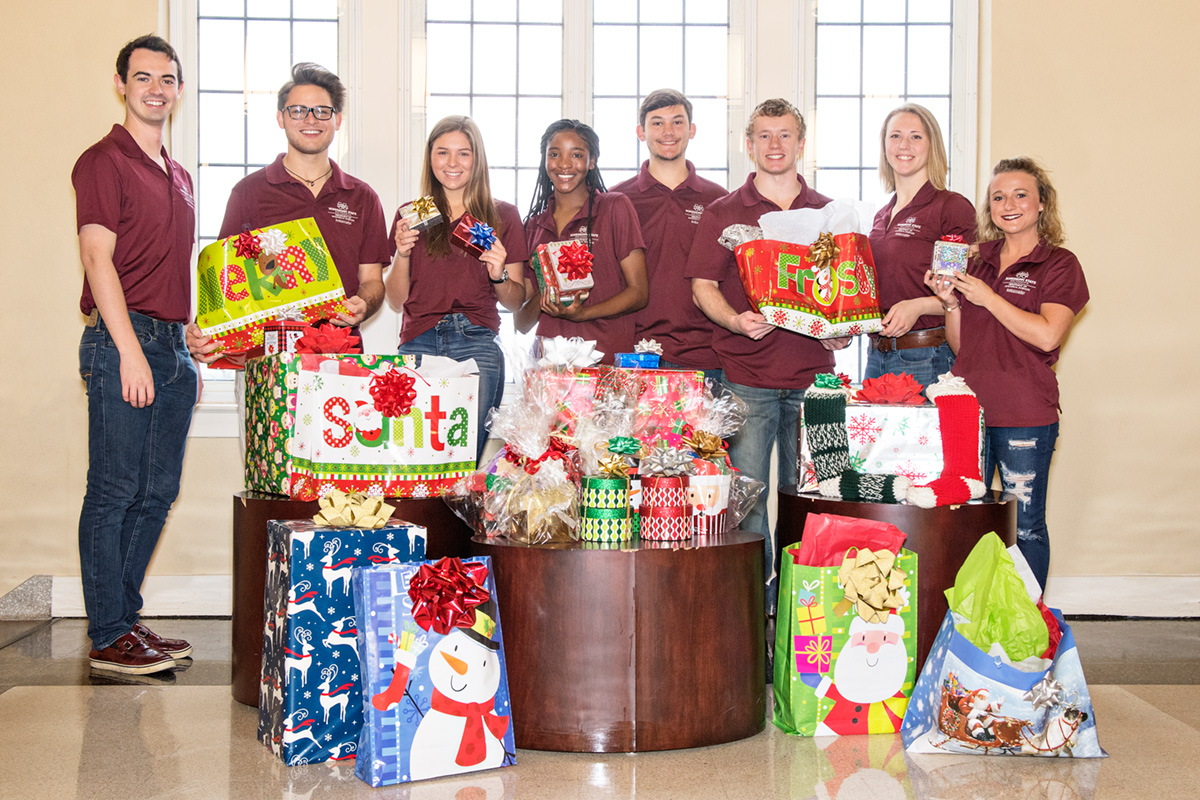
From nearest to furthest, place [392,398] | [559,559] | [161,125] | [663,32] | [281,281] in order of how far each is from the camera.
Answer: [559,559] → [392,398] → [281,281] → [161,125] → [663,32]

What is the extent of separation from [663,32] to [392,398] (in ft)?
8.06

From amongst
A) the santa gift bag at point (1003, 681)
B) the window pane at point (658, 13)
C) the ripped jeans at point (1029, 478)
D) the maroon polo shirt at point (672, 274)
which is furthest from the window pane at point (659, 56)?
the santa gift bag at point (1003, 681)

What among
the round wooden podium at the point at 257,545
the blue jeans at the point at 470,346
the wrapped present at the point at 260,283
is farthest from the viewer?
the blue jeans at the point at 470,346

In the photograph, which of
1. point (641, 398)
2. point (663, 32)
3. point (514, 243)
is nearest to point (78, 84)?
point (514, 243)

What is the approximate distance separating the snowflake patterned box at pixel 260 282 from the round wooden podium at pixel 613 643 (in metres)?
1.05

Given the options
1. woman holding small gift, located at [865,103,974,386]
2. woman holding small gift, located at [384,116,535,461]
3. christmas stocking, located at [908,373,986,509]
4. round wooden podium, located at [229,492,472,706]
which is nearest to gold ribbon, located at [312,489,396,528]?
round wooden podium, located at [229,492,472,706]

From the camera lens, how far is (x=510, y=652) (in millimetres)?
2250

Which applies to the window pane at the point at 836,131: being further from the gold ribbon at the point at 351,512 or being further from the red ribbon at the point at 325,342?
the gold ribbon at the point at 351,512

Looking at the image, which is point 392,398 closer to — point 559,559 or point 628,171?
point 559,559

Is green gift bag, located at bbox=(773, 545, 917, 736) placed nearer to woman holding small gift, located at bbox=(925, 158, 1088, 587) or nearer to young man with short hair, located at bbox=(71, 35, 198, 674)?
woman holding small gift, located at bbox=(925, 158, 1088, 587)

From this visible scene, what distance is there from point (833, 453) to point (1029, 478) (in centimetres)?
70

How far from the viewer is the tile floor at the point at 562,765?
207 centimetres

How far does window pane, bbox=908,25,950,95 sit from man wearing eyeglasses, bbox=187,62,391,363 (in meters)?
2.41

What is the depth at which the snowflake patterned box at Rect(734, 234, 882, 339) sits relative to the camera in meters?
3.03
